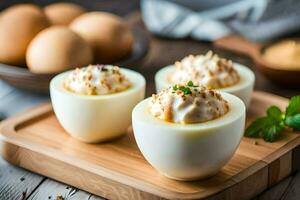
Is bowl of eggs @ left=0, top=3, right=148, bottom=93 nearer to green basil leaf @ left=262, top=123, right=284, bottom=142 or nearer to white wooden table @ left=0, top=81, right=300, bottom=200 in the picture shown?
white wooden table @ left=0, top=81, right=300, bottom=200

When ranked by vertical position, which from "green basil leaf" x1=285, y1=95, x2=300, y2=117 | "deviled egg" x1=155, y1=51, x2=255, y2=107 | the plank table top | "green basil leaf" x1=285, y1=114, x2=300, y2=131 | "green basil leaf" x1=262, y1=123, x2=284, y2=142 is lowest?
the plank table top

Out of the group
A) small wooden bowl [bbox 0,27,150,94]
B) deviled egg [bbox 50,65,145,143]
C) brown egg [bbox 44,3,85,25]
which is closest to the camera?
deviled egg [bbox 50,65,145,143]

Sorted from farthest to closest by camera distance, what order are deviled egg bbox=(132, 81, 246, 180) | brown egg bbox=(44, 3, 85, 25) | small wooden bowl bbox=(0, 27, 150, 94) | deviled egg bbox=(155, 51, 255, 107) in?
1. brown egg bbox=(44, 3, 85, 25)
2. small wooden bowl bbox=(0, 27, 150, 94)
3. deviled egg bbox=(155, 51, 255, 107)
4. deviled egg bbox=(132, 81, 246, 180)

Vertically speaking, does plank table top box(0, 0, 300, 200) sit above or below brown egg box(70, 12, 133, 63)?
below

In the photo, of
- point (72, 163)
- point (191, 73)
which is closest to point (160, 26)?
point (191, 73)

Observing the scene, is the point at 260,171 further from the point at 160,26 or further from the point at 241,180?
the point at 160,26

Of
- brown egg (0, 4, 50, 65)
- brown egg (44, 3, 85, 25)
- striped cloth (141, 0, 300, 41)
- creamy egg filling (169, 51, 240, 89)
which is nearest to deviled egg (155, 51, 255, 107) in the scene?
creamy egg filling (169, 51, 240, 89)

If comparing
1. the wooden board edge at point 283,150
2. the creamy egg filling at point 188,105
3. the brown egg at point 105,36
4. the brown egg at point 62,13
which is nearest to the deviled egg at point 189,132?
the creamy egg filling at point 188,105

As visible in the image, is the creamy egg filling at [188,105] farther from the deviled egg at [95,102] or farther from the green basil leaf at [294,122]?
the green basil leaf at [294,122]

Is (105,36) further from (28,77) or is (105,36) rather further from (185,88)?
(185,88)
